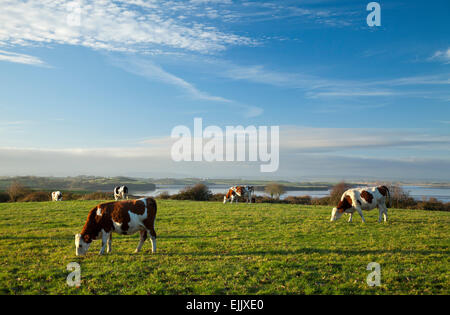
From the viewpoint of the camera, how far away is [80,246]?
9094mm

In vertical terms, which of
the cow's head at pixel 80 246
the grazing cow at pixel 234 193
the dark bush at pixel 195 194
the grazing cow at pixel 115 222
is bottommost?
the dark bush at pixel 195 194

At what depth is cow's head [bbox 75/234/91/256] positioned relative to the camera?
903 centimetres

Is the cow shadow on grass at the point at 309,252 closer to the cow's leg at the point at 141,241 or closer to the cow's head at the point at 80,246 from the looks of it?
the cow's leg at the point at 141,241

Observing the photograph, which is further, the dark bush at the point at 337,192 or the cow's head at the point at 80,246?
the dark bush at the point at 337,192

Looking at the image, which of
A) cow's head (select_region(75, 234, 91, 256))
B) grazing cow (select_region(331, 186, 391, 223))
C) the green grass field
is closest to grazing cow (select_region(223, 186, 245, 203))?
grazing cow (select_region(331, 186, 391, 223))

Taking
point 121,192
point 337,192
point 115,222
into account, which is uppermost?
point 115,222

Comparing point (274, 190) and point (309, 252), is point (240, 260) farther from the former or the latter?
point (274, 190)

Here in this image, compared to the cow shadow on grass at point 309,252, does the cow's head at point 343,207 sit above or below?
above

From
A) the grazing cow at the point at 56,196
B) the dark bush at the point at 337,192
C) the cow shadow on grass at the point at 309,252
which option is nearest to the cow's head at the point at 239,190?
the dark bush at the point at 337,192

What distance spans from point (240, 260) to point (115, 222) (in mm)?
4222

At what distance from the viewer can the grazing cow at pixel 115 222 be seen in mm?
9250

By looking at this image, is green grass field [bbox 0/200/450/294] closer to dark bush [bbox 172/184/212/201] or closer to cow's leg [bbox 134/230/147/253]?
cow's leg [bbox 134/230/147/253]

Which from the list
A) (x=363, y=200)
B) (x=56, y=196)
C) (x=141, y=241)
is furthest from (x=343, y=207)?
(x=56, y=196)
